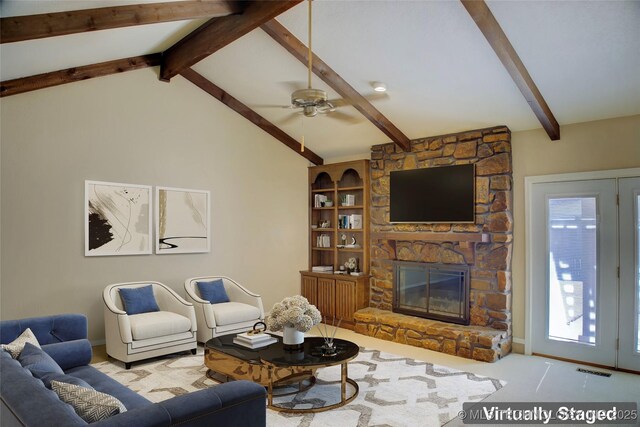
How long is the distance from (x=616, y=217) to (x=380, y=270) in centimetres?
308

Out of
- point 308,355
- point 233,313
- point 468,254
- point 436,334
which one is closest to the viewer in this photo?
point 308,355

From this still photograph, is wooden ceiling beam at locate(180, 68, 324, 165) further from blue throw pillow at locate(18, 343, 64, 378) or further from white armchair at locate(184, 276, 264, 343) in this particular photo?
blue throw pillow at locate(18, 343, 64, 378)

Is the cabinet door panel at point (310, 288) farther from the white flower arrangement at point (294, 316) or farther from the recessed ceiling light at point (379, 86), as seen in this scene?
the recessed ceiling light at point (379, 86)

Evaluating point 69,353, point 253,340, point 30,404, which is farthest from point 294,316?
point 30,404

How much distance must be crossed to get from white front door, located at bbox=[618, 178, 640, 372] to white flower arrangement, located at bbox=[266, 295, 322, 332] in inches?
131

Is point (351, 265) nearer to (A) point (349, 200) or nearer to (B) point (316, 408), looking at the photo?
(A) point (349, 200)

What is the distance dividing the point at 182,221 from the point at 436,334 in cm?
370

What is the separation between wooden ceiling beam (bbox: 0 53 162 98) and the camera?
4570 millimetres

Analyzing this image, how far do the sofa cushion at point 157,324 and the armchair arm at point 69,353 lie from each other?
107cm

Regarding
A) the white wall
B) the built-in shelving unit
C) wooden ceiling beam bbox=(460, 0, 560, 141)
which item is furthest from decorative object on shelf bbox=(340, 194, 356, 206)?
wooden ceiling beam bbox=(460, 0, 560, 141)

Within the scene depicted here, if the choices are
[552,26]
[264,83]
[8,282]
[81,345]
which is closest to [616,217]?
[552,26]

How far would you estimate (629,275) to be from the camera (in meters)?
4.53

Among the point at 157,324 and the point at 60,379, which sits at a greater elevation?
the point at 60,379

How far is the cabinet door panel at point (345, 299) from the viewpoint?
651cm
